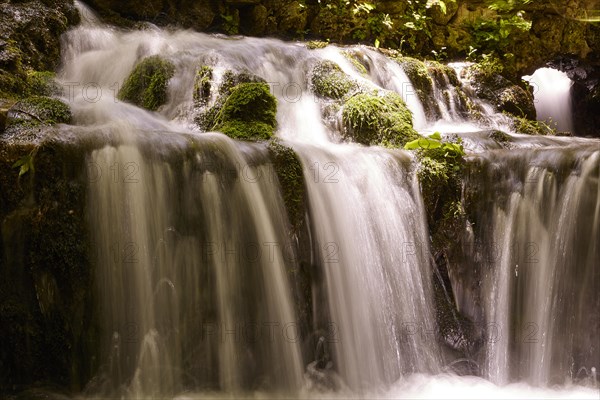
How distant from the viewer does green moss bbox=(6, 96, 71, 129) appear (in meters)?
3.86

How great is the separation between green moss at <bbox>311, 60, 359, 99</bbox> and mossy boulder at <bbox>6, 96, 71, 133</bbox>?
12.5 feet

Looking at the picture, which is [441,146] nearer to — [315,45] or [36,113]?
[36,113]

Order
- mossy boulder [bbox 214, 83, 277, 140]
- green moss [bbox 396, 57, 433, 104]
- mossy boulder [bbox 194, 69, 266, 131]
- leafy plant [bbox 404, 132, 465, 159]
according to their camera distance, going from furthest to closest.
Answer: green moss [bbox 396, 57, 433, 104], mossy boulder [bbox 194, 69, 266, 131], mossy boulder [bbox 214, 83, 277, 140], leafy plant [bbox 404, 132, 465, 159]

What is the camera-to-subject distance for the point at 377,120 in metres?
6.55

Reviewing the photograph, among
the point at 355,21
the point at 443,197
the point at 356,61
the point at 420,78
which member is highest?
the point at 355,21

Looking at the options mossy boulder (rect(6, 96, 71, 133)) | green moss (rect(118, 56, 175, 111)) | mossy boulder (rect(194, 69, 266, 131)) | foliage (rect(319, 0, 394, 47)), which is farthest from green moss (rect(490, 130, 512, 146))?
mossy boulder (rect(6, 96, 71, 133))

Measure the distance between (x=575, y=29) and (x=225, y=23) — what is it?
670 cm

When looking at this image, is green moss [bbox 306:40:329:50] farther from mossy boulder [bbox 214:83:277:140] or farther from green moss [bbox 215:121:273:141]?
green moss [bbox 215:121:273:141]

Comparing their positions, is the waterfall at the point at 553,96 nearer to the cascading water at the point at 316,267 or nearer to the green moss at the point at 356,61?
the green moss at the point at 356,61

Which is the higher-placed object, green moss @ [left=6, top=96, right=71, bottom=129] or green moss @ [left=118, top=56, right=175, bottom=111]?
green moss @ [left=118, top=56, right=175, bottom=111]

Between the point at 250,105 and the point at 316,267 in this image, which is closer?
the point at 316,267

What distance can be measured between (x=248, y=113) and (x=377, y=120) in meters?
1.70

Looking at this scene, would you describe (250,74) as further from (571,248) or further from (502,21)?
(502,21)

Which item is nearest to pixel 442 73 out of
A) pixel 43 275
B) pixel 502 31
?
pixel 502 31
